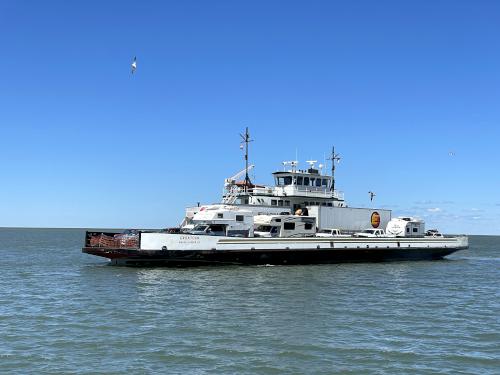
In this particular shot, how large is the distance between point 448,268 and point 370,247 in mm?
6814

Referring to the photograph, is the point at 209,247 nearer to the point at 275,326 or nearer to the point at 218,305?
the point at 218,305

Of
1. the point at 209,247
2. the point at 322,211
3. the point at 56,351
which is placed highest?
the point at 322,211

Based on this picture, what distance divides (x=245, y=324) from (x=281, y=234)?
2341cm

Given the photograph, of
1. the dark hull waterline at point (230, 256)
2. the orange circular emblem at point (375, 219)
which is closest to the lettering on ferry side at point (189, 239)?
the dark hull waterline at point (230, 256)

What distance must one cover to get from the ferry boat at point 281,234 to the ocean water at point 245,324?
3.22m

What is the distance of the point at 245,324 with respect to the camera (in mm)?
20375

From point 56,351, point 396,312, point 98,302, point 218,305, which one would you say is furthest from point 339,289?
point 56,351

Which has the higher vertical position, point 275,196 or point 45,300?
point 275,196

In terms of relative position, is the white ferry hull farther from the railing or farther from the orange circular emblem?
the orange circular emblem

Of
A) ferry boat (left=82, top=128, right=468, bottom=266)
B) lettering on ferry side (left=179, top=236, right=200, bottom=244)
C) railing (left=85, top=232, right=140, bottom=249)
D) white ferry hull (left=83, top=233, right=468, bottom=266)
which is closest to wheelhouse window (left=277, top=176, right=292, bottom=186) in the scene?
ferry boat (left=82, top=128, right=468, bottom=266)

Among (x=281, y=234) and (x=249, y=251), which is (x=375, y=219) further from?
(x=249, y=251)

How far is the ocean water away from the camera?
1559cm

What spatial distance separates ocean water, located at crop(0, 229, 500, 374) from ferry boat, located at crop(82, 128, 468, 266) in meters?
3.22

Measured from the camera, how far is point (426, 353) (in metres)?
16.9
